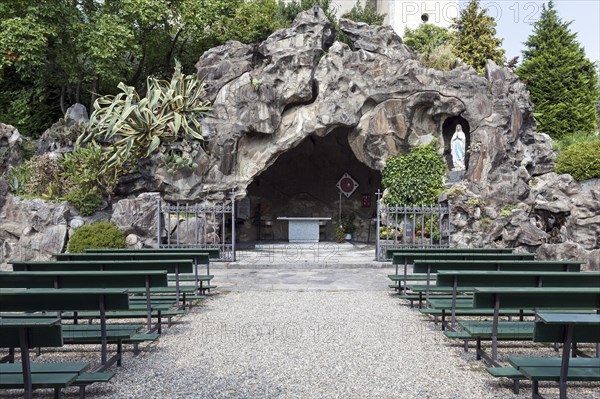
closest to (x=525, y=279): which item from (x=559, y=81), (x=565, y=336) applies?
(x=565, y=336)

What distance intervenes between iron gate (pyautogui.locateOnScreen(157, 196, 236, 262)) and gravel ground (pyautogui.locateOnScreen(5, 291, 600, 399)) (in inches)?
252

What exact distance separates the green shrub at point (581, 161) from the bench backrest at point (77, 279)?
16055 mm

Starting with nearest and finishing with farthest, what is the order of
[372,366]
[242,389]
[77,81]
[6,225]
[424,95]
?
[242,389] < [372,366] < [6,225] < [424,95] < [77,81]

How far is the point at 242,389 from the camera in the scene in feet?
14.7

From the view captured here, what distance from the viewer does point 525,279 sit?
5801 millimetres

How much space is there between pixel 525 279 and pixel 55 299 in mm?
5083

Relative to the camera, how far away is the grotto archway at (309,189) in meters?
22.1

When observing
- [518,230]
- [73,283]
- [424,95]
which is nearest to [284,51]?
[424,95]

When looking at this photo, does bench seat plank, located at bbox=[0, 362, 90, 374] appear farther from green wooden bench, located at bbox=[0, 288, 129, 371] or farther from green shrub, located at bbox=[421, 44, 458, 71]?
green shrub, located at bbox=[421, 44, 458, 71]

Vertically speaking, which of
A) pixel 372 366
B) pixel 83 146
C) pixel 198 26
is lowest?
pixel 372 366

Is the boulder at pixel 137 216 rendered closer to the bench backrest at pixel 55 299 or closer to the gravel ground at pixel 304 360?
the gravel ground at pixel 304 360

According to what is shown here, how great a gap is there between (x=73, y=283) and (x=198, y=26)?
16838 millimetres

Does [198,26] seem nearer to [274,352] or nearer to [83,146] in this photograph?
[83,146]

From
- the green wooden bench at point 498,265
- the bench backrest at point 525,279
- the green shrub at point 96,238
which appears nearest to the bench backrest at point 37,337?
the bench backrest at point 525,279
